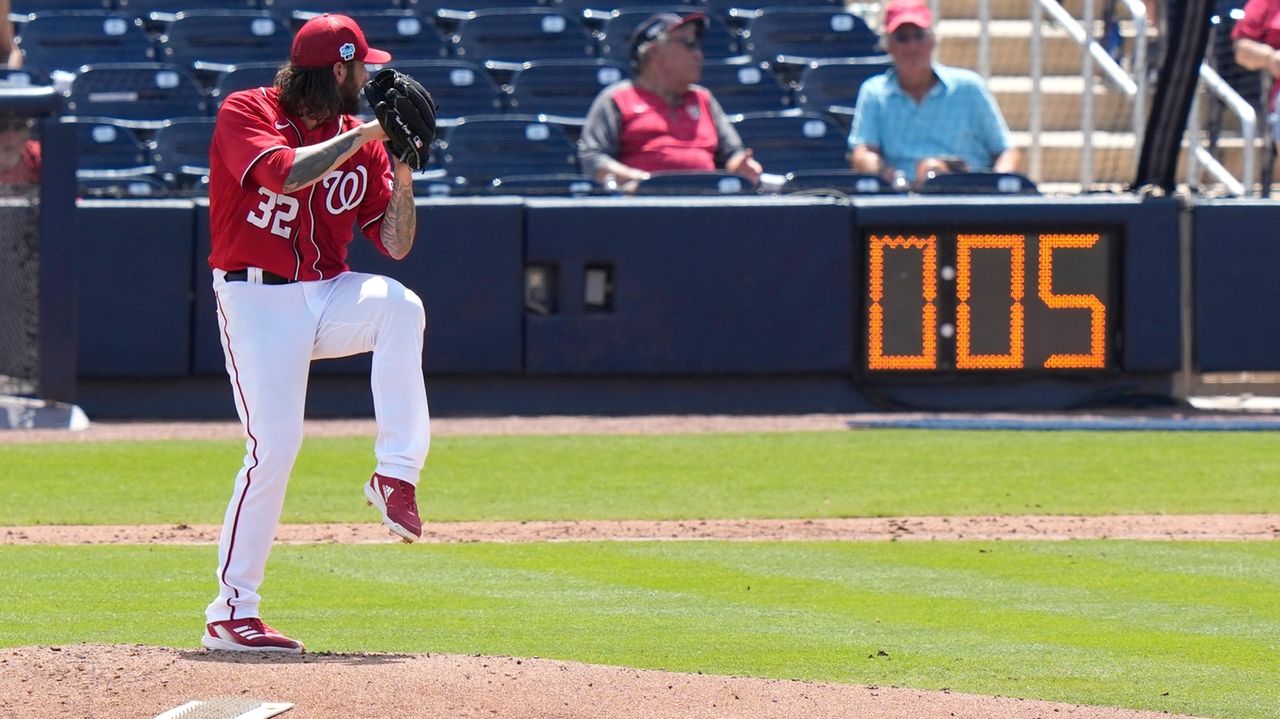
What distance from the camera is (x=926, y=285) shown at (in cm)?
1195

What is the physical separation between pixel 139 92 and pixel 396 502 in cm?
924

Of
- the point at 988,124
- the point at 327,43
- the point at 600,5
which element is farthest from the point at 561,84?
the point at 327,43

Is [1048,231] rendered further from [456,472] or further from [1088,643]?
[1088,643]

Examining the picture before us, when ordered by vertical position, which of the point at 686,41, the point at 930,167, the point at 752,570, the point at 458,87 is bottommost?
the point at 752,570

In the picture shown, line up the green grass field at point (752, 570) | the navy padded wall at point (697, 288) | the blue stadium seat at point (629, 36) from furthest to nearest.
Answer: the blue stadium seat at point (629, 36)
the navy padded wall at point (697, 288)
the green grass field at point (752, 570)

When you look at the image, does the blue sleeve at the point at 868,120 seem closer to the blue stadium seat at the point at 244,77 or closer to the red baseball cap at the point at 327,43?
the blue stadium seat at the point at 244,77


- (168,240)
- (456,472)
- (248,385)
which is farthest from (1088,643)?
(168,240)

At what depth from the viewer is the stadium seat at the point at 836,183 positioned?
12.4 m

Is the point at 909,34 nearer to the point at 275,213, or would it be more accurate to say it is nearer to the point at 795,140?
the point at 795,140

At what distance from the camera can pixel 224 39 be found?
47.3ft

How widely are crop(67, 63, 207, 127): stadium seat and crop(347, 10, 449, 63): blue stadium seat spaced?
4.64 feet

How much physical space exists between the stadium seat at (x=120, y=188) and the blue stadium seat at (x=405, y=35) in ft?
8.00

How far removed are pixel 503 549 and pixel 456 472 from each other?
222 centimetres

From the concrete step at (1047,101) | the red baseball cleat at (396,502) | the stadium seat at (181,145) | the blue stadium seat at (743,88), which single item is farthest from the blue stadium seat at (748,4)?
the red baseball cleat at (396,502)
